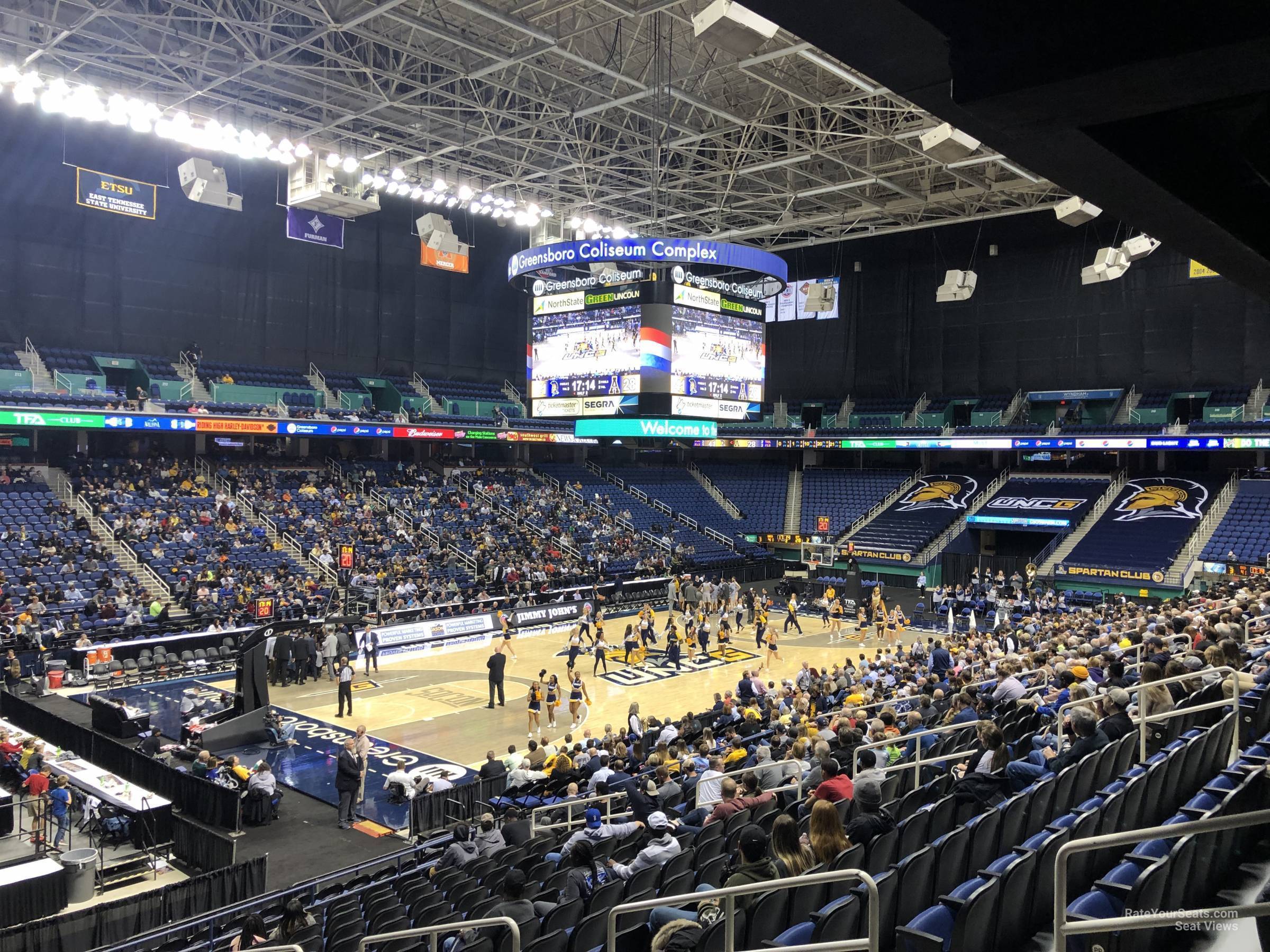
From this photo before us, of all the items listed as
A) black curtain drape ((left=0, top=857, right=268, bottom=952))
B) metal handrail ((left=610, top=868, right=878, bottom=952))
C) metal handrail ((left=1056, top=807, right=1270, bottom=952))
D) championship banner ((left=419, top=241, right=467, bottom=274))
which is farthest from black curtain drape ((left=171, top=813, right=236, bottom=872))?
championship banner ((left=419, top=241, right=467, bottom=274))

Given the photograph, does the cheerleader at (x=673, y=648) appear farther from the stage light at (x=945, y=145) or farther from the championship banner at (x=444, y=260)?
the championship banner at (x=444, y=260)

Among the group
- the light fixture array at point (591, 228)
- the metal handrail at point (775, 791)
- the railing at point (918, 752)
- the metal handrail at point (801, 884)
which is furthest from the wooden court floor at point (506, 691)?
the light fixture array at point (591, 228)

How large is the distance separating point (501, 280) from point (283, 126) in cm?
1711

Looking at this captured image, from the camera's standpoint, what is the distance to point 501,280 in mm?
44844

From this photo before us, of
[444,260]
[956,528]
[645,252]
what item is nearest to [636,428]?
[645,252]

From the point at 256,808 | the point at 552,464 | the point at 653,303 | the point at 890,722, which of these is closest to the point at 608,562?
the point at 552,464

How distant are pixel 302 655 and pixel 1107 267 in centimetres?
2764

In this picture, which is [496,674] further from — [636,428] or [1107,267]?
[1107,267]

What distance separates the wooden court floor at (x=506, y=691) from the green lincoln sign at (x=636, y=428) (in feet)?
20.3

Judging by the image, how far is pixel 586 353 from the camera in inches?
877

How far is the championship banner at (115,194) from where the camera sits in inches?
1200

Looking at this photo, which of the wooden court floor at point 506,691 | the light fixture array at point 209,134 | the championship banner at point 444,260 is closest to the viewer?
the wooden court floor at point 506,691

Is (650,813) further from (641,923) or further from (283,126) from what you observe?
(283,126)

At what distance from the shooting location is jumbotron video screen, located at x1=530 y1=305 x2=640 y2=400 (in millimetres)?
21641
